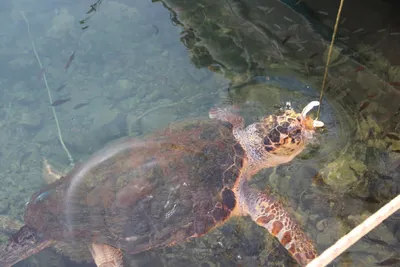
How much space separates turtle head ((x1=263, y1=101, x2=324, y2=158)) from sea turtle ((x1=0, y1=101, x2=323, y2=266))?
0.03 ft

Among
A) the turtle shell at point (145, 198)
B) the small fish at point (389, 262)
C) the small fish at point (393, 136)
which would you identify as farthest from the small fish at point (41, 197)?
the small fish at point (393, 136)

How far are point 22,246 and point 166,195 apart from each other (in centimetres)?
184

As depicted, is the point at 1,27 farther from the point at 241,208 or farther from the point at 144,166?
the point at 241,208

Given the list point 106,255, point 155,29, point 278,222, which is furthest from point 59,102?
point 278,222

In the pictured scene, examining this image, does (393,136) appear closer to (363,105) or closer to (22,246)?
(363,105)

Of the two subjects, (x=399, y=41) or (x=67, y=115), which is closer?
(x=399, y=41)

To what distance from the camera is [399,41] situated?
388cm

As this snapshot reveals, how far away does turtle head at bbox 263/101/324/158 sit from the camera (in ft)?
10.7

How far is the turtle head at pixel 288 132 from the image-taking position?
128 inches

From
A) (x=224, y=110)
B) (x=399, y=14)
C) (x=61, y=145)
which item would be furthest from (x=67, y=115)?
(x=399, y=14)

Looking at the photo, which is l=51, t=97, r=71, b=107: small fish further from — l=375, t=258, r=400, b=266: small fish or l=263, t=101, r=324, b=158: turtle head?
l=375, t=258, r=400, b=266: small fish

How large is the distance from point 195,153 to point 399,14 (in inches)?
128

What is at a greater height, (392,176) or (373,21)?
(373,21)

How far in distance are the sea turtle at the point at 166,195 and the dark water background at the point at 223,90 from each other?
0.29 metres
